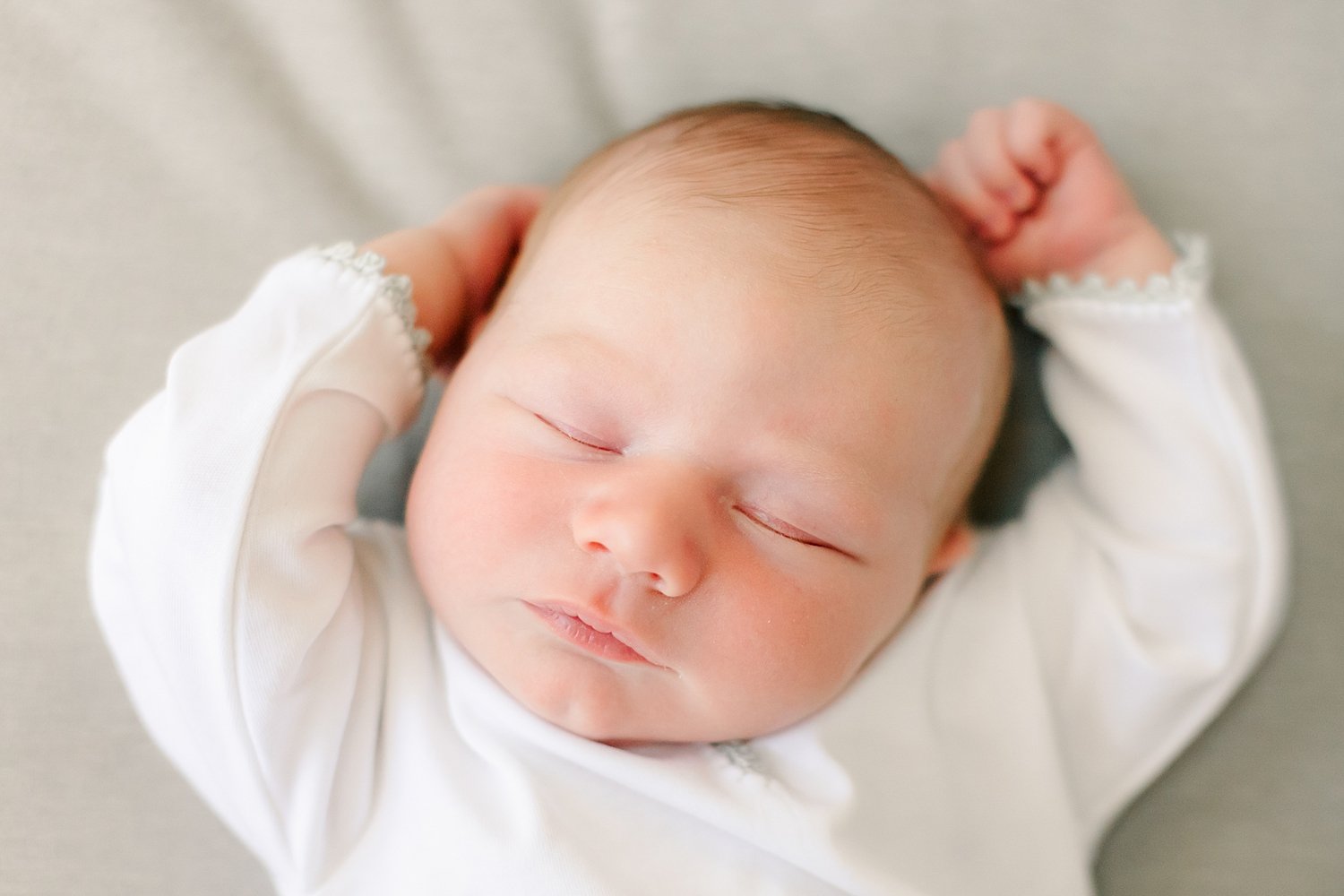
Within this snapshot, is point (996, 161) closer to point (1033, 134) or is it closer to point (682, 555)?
point (1033, 134)

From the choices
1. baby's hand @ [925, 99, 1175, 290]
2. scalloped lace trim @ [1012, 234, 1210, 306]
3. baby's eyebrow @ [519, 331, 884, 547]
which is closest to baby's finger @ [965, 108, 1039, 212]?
baby's hand @ [925, 99, 1175, 290]

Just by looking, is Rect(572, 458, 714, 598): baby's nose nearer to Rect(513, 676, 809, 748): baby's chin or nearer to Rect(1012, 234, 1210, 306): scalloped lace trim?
Rect(513, 676, 809, 748): baby's chin

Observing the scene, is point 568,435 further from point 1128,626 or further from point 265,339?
point 1128,626

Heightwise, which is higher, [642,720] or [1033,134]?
[1033,134]

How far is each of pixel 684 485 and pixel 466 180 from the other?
668 millimetres

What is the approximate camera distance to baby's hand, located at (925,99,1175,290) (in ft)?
4.56

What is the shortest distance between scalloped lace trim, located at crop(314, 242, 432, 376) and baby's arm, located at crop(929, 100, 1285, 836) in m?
0.71

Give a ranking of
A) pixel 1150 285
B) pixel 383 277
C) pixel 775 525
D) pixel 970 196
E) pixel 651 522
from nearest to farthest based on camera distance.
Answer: pixel 651 522 → pixel 775 525 → pixel 383 277 → pixel 1150 285 → pixel 970 196

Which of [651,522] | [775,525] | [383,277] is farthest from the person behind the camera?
[383,277]

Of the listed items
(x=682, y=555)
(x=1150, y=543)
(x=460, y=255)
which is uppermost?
(x=460, y=255)

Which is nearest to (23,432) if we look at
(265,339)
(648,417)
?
(265,339)

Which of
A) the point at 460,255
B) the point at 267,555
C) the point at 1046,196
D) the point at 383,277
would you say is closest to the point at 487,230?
the point at 460,255

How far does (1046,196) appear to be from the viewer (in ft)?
4.80

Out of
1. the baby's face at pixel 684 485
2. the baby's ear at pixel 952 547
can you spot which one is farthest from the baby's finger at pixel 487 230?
the baby's ear at pixel 952 547
